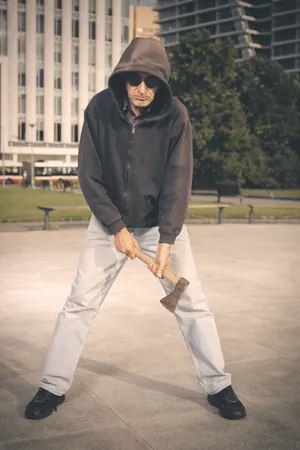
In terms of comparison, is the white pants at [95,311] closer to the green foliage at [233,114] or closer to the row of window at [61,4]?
the green foliage at [233,114]

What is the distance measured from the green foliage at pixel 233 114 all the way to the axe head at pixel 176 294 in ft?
133

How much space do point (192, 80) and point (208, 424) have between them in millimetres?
44368

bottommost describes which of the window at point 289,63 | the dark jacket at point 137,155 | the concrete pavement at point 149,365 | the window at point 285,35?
the concrete pavement at point 149,365

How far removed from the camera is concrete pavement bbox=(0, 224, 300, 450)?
3254 mm

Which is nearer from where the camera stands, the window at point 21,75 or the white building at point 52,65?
the white building at point 52,65

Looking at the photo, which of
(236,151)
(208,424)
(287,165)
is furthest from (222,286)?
(287,165)

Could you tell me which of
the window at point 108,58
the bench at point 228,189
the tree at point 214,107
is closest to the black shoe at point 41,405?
the bench at point 228,189

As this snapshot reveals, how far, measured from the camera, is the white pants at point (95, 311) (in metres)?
3.53

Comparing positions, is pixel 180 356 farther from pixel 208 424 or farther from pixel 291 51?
pixel 291 51

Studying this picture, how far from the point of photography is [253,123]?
1980 inches

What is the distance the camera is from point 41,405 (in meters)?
3.48

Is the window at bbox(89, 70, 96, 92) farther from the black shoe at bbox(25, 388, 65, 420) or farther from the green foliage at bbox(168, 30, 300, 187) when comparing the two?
the black shoe at bbox(25, 388, 65, 420)

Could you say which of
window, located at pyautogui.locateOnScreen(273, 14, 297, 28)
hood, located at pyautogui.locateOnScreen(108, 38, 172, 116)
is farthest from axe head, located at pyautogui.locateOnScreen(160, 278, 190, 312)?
window, located at pyautogui.locateOnScreen(273, 14, 297, 28)

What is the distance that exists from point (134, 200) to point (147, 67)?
71cm
